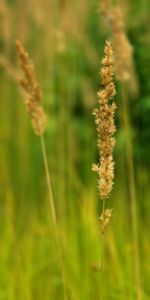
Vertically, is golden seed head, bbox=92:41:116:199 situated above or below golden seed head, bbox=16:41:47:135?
below

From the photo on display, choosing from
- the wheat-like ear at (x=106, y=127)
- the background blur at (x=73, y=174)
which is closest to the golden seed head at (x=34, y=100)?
the background blur at (x=73, y=174)

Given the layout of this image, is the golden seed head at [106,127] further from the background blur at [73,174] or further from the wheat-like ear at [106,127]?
the background blur at [73,174]

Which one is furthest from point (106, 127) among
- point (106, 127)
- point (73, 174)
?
point (73, 174)

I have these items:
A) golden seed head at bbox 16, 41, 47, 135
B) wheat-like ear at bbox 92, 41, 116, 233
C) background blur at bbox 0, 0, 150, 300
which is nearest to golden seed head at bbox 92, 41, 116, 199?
wheat-like ear at bbox 92, 41, 116, 233

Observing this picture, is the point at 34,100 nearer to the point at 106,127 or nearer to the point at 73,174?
the point at 106,127

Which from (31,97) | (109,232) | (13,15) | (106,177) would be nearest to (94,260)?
(109,232)

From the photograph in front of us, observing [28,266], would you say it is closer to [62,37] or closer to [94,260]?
[94,260]

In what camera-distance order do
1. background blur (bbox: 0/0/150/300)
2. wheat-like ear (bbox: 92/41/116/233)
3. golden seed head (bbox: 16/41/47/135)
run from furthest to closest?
1. background blur (bbox: 0/0/150/300)
2. golden seed head (bbox: 16/41/47/135)
3. wheat-like ear (bbox: 92/41/116/233)

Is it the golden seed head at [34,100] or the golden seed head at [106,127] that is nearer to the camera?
the golden seed head at [106,127]

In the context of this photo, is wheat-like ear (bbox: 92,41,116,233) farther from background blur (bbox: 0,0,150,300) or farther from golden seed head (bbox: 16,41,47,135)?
golden seed head (bbox: 16,41,47,135)
